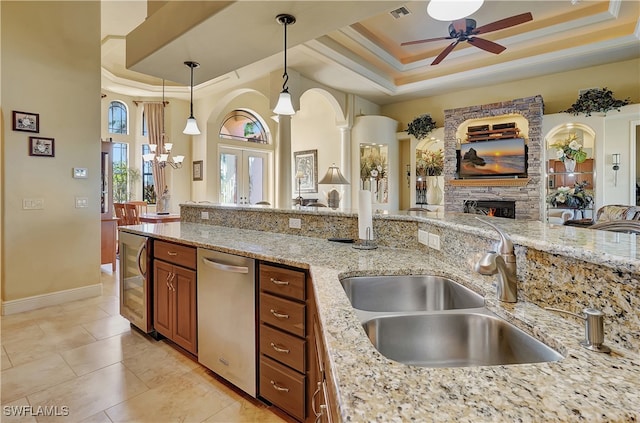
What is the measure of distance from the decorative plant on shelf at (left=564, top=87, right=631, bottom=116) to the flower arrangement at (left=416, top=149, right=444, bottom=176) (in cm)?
252

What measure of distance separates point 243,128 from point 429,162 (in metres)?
4.47

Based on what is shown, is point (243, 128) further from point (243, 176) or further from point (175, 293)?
point (175, 293)

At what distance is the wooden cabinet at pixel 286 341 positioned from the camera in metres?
1.57

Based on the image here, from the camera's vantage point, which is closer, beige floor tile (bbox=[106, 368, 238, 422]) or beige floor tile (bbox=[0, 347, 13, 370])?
beige floor tile (bbox=[106, 368, 238, 422])

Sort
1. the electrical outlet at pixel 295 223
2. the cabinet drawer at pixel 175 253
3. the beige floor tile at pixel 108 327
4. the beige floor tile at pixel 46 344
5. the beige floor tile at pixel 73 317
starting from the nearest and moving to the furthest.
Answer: the cabinet drawer at pixel 175 253
the beige floor tile at pixel 46 344
the electrical outlet at pixel 295 223
the beige floor tile at pixel 108 327
the beige floor tile at pixel 73 317

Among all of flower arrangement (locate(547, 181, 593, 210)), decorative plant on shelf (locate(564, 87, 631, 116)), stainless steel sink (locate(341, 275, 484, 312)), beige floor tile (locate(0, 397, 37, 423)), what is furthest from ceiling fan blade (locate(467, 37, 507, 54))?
beige floor tile (locate(0, 397, 37, 423))

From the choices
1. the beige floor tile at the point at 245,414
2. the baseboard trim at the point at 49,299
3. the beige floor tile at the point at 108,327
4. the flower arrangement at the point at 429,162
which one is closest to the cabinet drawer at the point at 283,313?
the beige floor tile at the point at 245,414

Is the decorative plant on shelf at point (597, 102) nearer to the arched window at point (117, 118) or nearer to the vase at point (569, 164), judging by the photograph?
the vase at point (569, 164)

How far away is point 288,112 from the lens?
286cm

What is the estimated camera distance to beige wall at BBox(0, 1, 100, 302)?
3100 mm

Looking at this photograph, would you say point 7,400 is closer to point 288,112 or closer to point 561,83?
point 288,112

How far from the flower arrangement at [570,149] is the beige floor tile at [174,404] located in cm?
657

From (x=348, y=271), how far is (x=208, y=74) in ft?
9.44

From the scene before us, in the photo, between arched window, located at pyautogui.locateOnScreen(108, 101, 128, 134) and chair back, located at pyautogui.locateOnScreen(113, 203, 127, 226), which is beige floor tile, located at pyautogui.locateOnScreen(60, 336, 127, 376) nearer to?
chair back, located at pyautogui.locateOnScreen(113, 203, 127, 226)
